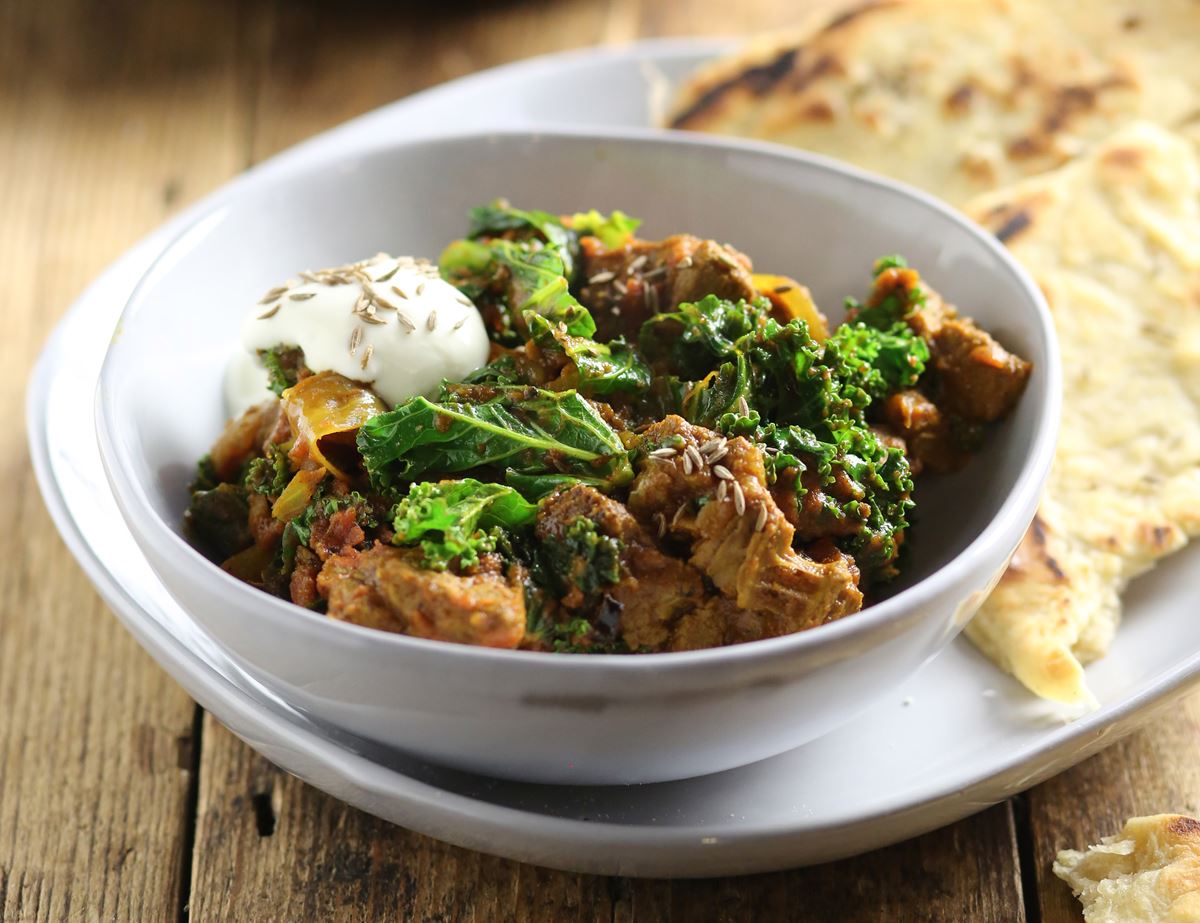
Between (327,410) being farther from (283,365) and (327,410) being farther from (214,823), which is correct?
(214,823)

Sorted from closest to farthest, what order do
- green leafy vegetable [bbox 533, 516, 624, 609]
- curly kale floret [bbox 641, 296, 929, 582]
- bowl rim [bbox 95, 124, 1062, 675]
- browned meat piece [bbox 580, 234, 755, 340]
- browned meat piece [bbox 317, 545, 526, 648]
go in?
bowl rim [bbox 95, 124, 1062, 675] < browned meat piece [bbox 317, 545, 526, 648] < green leafy vegetable [bbox 533, 516, 624, 609] < curly kale floret [bbox 641, 296, 929, 582] < browned meat piece [bbox 580, 234, 755, 340]

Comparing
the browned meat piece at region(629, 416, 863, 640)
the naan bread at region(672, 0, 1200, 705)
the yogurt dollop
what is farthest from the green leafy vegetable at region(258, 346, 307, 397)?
the naan bread at region(672, 0, 1200, 705)

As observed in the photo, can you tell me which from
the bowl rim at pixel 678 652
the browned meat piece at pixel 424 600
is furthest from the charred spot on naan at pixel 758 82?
the browned meat piece at pixel 424 600

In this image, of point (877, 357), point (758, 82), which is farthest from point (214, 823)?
point (758, 82)

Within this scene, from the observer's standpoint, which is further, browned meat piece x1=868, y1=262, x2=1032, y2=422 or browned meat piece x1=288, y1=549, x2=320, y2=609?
browned meat piece x1=868, y1=262, x2=1032, y2=422

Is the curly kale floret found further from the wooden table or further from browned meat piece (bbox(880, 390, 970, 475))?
the wooden table

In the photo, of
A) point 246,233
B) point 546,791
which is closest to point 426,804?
point 546,791

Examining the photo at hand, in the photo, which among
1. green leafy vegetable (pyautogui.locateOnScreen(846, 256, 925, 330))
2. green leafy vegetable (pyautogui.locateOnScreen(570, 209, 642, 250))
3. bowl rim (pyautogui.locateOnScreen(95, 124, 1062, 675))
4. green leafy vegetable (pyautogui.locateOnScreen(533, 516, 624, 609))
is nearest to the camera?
bowl rim (pyautogui.locateOnScreen(95, 124, 1062, 675))
